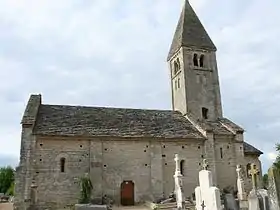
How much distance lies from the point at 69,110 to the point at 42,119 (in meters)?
3.12

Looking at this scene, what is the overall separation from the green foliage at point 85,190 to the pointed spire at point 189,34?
17335mm

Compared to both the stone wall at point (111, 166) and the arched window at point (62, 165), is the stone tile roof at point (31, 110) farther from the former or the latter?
the arched window at point (62, 165)

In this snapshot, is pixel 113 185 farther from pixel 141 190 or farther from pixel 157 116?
pixel 157 116

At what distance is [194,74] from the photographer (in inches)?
1404

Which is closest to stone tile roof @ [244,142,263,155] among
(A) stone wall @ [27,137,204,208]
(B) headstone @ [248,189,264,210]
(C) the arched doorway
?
(A) stone wall @ [27,137,204,208]

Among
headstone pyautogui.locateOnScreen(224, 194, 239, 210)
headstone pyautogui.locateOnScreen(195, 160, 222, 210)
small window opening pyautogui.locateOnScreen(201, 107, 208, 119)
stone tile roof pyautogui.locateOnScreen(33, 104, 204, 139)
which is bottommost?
headstone pyautogui.locateOnScreen(224, 194, 239, 210)

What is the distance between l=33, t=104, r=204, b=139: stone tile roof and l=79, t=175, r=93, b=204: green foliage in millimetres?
3741

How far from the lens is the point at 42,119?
28938 mm

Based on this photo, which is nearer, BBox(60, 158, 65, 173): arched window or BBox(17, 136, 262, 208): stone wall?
BBox(17, 136, 262, 208): stone wall

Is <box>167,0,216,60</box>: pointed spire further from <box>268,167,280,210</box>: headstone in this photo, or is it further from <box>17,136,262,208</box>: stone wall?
<box>268,167,280,210</box>: headstone

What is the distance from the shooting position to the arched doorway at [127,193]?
2789 centimetres

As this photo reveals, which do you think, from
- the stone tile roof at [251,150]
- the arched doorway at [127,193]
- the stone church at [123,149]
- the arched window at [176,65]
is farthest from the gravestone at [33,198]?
the arched window at [176,65]

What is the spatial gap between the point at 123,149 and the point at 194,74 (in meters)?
11.7

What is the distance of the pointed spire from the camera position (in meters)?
36.8
